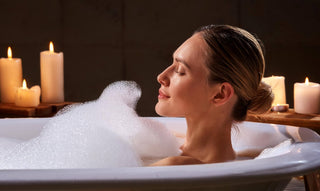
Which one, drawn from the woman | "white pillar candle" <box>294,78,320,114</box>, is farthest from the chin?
"white pillar candle" <box>294,78,320,114</box>

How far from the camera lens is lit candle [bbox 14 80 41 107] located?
2.02 meters

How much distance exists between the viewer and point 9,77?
2.19 metres

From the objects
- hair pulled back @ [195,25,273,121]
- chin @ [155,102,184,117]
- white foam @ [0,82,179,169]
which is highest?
hair pulled back @ [195,25,273,121]

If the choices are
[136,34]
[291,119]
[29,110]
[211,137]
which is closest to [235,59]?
[211,137]

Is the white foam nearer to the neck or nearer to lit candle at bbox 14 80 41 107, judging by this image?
the neck

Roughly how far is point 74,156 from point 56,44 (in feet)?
6.37

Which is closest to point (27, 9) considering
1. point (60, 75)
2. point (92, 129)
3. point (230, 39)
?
point (60, 75)

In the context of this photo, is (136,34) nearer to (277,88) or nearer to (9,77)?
(9,77)

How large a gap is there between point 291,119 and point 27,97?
3.22 feet

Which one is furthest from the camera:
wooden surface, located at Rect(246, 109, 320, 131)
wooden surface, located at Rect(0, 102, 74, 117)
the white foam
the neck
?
wooden surface, located at Rect(0, 102, 74, 117)

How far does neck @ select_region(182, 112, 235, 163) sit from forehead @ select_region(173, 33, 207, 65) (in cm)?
14

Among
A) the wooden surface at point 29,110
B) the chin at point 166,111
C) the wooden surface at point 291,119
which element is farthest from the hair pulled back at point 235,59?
the wooden surface at point 29,110

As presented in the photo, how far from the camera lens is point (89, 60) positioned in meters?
3.07

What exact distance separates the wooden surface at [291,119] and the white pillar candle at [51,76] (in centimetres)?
83
